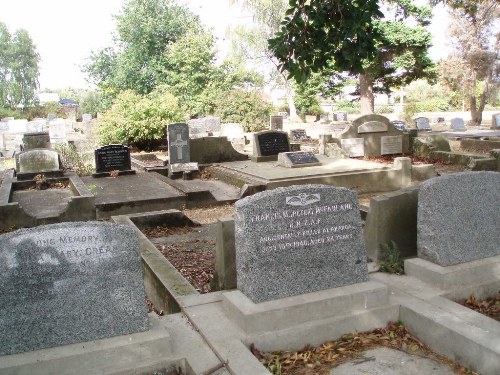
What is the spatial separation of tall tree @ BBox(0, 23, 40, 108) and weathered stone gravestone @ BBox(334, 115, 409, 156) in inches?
2523

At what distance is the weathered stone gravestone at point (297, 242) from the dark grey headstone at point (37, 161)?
36.9 feet

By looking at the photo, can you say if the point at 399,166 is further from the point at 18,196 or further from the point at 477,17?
the point at 477,17

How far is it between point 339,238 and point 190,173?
9931 millimetres

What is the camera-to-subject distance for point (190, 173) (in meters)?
13.9

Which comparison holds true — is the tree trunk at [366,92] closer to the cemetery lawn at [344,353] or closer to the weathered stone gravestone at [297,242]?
the weathered stone gravestone at [297,242]

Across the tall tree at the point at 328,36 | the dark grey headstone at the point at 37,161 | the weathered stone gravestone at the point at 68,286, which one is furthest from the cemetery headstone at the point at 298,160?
the weathered stone gravestone at the point at 68,286

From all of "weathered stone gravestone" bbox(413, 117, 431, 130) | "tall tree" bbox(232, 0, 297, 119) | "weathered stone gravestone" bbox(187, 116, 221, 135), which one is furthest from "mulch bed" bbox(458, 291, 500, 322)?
"tall tree" bbox(232, 0, 297, 119)

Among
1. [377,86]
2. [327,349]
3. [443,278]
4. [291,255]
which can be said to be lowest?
[327,349]

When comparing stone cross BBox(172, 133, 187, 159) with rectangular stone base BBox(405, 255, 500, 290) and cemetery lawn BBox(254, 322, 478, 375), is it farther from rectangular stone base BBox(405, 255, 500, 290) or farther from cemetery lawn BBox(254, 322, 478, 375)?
cemetery lawn BBox(254, 322, 478, 375)

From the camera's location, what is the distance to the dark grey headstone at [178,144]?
14273 millimetres

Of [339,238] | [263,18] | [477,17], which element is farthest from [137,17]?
[339,238]

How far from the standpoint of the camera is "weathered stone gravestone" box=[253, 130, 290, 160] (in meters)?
15.1

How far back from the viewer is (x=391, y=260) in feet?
16.4

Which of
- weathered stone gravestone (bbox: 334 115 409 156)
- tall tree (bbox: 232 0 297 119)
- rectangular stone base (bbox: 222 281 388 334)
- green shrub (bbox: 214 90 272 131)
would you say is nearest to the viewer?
rectangular stone base (bbox: 222 281 388 334)
